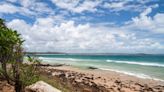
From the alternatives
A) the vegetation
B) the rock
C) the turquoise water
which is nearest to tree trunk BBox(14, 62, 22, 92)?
the vegetation

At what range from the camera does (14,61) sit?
409 inches

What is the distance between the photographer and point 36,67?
1131 cm

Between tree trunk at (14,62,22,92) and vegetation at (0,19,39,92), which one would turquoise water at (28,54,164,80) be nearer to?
vegetation at (0,19,39,92)

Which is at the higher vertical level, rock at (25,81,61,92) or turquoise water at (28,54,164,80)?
rock at (25,81,61,92)

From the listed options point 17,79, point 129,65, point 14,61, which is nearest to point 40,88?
point 17,79

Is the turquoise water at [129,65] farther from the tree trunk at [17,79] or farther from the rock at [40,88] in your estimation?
the rock at [40,88]

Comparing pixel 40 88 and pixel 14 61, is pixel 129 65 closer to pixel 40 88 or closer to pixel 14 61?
pixel 14 61

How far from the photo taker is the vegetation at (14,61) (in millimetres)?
9891

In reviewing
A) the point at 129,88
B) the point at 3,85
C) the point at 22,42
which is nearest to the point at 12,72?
the point at 22,42

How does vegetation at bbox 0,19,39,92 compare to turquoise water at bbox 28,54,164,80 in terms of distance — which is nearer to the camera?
vegetation at bbox 0,19,39,92

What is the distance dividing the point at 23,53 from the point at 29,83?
1.26 m

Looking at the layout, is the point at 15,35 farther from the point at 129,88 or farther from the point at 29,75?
the point at 129,88

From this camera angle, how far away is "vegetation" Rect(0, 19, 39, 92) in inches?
389

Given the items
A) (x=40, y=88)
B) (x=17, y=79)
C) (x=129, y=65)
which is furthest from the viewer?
(x=129, y=65)
